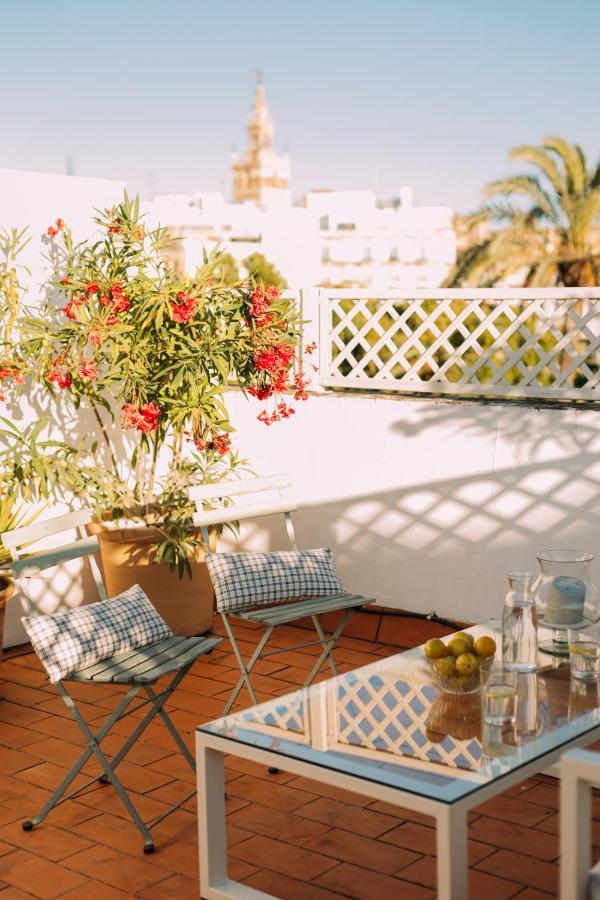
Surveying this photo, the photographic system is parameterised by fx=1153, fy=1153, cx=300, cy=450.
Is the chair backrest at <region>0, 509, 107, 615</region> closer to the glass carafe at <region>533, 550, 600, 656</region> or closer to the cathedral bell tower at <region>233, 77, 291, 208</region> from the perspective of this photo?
the glass carafe at <region>533, 550, 600, 656</region>

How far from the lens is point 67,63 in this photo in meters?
54.7

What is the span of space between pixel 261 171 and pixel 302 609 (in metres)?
116

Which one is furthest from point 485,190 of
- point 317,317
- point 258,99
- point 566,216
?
point 258,99

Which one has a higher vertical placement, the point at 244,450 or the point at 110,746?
the point at 244,450

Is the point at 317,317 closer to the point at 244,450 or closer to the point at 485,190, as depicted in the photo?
the point at 244,450

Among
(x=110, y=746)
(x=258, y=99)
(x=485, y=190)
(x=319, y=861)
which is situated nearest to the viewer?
(x=319, y=861)

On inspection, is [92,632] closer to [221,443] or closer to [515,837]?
[515,837]

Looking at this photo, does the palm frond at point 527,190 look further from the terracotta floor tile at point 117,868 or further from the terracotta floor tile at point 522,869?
the terracotta floor tile at point 117,868

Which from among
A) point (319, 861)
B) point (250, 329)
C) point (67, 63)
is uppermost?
point (67, 63)

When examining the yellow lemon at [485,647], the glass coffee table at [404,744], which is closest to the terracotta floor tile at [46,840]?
the glass coffee table at [404,744]

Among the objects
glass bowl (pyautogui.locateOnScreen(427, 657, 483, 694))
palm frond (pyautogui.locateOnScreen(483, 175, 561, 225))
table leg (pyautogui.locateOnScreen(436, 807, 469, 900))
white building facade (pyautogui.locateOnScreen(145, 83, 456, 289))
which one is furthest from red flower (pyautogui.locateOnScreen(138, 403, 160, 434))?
white building facade (pyautogui.locateOnScreen(145, 83, 456, 289))

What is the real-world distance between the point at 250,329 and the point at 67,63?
5384 cm

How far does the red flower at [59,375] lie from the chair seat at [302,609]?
1.42m

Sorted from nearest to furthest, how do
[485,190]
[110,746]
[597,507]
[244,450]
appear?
[110,746]
[597,507]
[244,450]
[485,190]
